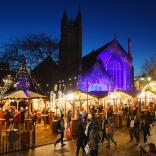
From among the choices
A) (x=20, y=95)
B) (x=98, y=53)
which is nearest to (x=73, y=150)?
(x=20, y=95)

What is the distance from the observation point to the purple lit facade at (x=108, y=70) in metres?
46.8

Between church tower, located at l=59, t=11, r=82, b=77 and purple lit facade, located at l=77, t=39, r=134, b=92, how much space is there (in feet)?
17.8

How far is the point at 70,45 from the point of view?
58938 mm

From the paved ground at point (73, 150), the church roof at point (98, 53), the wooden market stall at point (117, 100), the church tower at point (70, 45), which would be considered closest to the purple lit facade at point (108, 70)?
the church roof at point (98, 53)

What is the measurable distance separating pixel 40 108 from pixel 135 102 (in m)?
10.2

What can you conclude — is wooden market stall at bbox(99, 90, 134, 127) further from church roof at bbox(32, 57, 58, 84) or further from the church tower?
the church tower

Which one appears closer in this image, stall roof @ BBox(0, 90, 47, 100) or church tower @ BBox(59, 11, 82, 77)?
stall roof @ BBox(0, 90, 47, 100)

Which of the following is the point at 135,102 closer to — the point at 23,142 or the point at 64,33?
the point at 23,142

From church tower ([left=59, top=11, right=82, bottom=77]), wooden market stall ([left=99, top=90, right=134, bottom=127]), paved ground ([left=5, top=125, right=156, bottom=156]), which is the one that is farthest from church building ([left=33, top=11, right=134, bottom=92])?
paved ground ([left=5, top=125, right=156, bottom=156])

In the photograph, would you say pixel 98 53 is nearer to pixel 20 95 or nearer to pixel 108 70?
pixel 108 70

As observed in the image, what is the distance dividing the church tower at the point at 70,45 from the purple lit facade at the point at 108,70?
544 cm

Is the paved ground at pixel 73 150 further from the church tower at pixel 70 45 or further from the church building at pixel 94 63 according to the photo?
the church tower at pixel 70 45

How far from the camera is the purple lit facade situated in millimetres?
46844

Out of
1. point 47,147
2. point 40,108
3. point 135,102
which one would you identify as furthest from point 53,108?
point 47,147
